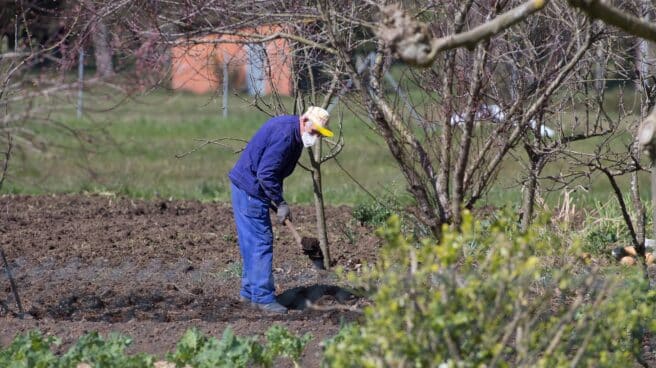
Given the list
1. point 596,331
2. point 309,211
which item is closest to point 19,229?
point 309,211

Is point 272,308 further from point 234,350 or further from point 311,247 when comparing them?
point 234,350

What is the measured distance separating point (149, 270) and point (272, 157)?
2022 millimetres

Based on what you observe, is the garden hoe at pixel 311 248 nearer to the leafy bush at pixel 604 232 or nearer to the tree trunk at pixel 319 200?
the tree trunk at pixel 319 200

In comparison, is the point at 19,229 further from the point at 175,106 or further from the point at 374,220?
the point at 175,106

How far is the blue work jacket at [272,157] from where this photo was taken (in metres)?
7.29

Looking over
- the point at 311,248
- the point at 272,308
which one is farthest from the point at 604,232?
the point at 272,308

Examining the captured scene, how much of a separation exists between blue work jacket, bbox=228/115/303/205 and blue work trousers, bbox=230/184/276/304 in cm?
9

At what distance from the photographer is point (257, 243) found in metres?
7.56

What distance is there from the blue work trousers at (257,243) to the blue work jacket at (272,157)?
3.7 inches

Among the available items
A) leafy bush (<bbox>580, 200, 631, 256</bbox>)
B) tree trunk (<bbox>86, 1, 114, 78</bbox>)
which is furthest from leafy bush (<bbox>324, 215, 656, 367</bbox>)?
leafy bush (<bbox>580, 200, 631, 256</bbox>)

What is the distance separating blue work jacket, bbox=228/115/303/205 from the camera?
729 cm

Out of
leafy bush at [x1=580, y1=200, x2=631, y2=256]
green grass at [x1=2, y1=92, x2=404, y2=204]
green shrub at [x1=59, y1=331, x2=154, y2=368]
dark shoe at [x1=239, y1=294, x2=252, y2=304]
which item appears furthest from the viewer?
green grass at [x1=2, y1=92, x2=404, y2=204]

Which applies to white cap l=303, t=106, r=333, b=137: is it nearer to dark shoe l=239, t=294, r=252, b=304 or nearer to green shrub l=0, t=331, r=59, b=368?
dark shoe l=239, t=294, r=252, b=304

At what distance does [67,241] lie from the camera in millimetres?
9680
